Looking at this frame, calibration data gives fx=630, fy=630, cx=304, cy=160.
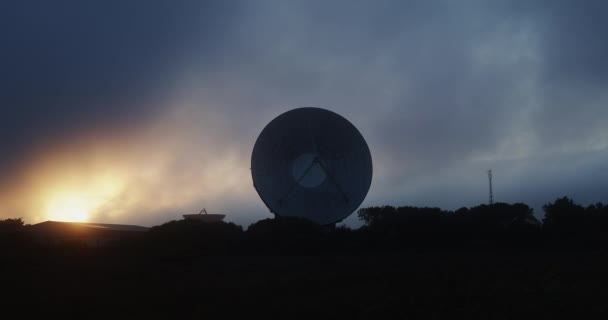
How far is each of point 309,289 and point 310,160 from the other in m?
21.6

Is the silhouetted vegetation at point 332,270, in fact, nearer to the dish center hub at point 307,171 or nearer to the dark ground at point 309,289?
the dark ground at point 309,289

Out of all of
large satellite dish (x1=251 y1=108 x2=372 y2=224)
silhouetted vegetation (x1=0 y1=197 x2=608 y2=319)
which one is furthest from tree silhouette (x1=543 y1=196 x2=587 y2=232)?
large satellite dish (x1=251 y1=108 x2=372 y2=224)

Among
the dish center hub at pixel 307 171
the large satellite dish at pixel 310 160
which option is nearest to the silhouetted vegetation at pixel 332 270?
the large satellite dish at pixel 310 160

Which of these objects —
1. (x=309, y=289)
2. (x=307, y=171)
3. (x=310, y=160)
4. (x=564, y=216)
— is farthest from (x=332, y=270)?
(x=564, y=216)

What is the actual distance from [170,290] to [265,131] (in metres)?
21.7

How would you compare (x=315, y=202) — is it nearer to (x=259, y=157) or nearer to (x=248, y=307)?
(x=259, y=157)

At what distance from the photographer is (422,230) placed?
43.7 meters

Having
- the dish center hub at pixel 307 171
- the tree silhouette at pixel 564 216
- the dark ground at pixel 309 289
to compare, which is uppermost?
the dish center hub at pixel 307 171

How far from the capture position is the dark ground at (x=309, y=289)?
16.1 m

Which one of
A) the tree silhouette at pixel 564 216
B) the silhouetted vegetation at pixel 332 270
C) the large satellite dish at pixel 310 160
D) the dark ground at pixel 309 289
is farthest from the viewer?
the tree silhouette at pixel 564 216

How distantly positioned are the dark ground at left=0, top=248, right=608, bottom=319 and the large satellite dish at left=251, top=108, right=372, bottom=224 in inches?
447

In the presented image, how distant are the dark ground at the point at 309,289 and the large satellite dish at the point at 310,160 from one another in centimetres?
1134

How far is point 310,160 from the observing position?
135 feet

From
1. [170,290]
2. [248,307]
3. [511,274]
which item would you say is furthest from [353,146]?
[248,307]
